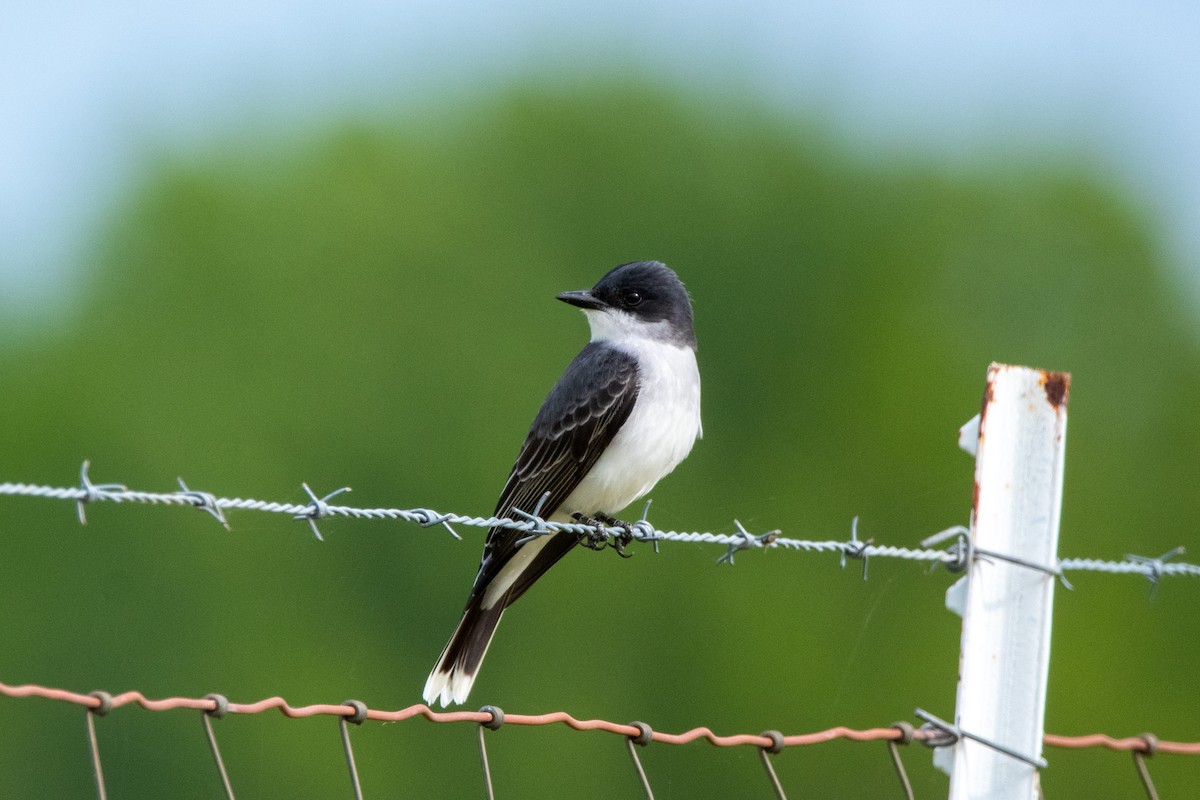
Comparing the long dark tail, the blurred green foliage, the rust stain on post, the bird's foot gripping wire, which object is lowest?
the blurred green foliage

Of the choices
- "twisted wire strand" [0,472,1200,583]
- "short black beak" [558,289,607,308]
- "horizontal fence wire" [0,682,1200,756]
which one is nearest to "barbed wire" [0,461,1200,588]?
"twisted wire strand" [0,472,1200,583]

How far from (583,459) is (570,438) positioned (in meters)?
0.09

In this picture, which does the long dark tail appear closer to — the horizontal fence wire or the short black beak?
the short black beak

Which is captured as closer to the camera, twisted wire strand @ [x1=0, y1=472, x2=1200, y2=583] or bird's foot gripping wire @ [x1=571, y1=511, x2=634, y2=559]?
twisted wire strand @ [x1=0, y1=472, x2=1200, y2=583]

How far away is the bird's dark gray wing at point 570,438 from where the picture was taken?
5.77 m

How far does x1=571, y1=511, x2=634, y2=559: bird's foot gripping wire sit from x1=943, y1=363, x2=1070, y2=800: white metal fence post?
1.60 m

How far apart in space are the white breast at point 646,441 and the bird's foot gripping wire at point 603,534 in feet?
0.12

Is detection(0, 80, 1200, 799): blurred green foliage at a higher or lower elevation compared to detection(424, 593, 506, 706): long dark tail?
lower

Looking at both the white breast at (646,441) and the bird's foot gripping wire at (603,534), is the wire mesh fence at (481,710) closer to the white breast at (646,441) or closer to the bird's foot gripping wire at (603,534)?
the bird's foot gripping wire at (603,534)

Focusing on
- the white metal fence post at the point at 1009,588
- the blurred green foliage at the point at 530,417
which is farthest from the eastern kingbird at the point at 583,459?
the blurred green foliage at the point at 530,417

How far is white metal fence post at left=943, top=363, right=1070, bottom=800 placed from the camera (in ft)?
11.5

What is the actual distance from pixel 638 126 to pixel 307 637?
16.3 m

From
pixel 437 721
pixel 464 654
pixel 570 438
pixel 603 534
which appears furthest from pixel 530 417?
pixel 437 721

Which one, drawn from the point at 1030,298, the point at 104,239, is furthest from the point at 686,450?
the point at 104,239
